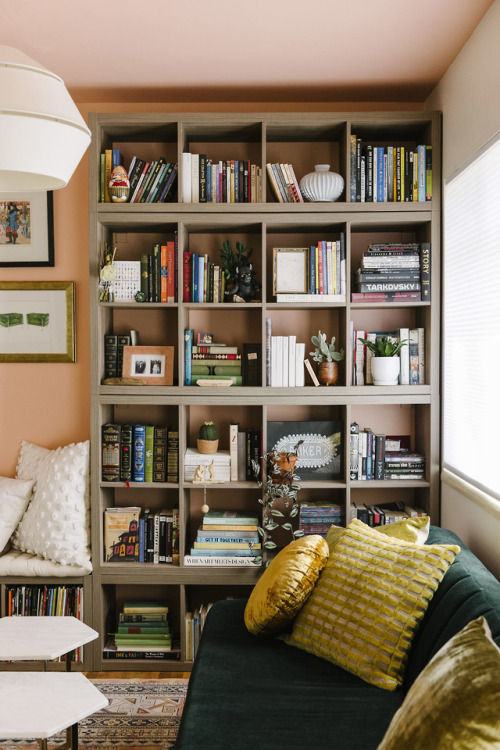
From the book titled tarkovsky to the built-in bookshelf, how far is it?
0.10ft

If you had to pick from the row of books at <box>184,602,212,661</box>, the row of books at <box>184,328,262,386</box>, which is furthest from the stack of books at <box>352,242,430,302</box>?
the row of books at <box>184,602,212,661</box>

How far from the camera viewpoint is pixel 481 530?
2.34m

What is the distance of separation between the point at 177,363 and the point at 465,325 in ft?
4.71

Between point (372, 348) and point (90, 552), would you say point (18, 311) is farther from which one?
point (372, 348)

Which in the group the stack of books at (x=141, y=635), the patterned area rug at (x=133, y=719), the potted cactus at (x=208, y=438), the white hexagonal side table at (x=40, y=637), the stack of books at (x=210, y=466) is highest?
the potted cactus at (x=208, y=438)

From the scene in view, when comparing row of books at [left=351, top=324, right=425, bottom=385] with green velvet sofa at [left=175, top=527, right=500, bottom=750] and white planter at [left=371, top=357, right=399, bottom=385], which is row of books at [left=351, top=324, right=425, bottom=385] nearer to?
white planter at [left=371, top=357, right=399, bottom=385]

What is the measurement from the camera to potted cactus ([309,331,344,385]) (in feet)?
9.66

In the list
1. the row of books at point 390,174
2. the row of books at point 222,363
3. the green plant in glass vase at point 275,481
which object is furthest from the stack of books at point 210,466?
the row of books at point 390,174

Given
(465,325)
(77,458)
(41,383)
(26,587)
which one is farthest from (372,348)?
(26,587)

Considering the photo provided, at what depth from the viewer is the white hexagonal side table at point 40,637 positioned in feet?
6.87

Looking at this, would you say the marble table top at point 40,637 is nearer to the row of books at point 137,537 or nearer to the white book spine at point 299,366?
the row of books at point 137,537

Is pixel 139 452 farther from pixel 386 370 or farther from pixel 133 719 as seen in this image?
pixel 386 370

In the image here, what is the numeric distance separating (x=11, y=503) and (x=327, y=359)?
68.6 inches

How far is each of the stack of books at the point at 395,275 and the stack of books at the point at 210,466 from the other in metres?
1.05
